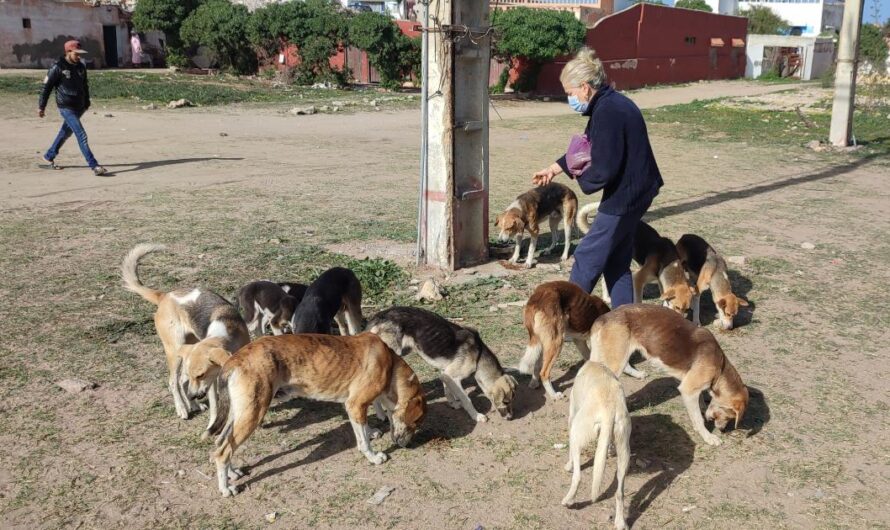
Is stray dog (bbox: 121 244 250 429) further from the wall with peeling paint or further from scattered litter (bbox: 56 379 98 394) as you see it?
the wall with peeling paint

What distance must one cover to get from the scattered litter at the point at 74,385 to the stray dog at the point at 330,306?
4.96 feet

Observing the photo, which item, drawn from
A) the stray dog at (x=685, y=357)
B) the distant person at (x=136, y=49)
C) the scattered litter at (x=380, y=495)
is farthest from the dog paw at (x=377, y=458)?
the distant person at (x=136, y=49)

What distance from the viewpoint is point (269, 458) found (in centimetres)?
485

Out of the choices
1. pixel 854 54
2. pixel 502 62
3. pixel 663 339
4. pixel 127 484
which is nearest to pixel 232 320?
pixel 127 484

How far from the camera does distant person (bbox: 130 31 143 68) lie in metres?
43.3

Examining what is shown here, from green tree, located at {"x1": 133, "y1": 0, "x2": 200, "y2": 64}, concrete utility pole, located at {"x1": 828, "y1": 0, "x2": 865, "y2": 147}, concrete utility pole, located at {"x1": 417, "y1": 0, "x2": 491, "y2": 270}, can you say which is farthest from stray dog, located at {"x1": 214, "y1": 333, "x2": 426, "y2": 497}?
green tree, located at {"x1": 133, "y1": 0, "x2": 200, "y2": 64}

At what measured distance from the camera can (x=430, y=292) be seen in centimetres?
758

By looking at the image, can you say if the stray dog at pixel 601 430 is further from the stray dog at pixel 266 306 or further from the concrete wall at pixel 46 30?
the concrete wall at pixel 46 30

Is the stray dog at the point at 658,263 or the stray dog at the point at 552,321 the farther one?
the stray dog at the point at 658,263

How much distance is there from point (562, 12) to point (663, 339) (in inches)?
1217

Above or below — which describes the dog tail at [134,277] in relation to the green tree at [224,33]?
below

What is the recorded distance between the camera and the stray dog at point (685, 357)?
197 inches

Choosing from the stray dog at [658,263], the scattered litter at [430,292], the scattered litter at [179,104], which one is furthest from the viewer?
the scattered litter at [179,104]

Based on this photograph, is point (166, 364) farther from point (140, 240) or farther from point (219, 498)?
point (140, 240)
